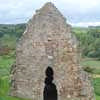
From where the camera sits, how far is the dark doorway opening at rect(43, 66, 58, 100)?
14391mm

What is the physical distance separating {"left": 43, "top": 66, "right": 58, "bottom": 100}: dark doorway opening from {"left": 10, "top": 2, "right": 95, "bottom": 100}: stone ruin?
0.49 m

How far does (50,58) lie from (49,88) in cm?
170

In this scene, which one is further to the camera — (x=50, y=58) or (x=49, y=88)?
(x=49, y=88)

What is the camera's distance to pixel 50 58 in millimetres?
13672

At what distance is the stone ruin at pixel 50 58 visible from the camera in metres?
13.6

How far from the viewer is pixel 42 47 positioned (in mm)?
13680

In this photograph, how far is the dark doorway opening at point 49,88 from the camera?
1439cm

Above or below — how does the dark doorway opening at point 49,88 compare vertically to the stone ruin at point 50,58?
below

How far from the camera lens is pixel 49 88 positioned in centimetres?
1491

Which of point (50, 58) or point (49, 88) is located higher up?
point (50, 58)

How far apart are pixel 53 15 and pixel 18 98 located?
10.5ft

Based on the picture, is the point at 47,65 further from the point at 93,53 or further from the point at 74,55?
the point at 93,53

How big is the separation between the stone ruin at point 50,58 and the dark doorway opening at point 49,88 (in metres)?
0.49

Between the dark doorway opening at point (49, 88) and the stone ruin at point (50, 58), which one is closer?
the stone ruin at point (50, 58)
